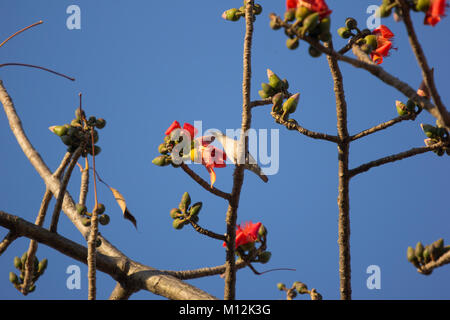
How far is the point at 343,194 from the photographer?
2279 mm

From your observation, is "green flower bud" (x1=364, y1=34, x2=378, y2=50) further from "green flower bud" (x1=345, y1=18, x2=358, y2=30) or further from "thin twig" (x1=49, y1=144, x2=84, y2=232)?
"thin twig" (x1=49, y1=144, x2=84, y2=232)

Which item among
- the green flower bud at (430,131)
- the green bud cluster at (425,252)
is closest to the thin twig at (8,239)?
the green bud cluster at (425,252)

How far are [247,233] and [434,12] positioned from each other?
1221mm

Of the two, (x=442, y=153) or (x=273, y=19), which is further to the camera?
(x=442, y=153)

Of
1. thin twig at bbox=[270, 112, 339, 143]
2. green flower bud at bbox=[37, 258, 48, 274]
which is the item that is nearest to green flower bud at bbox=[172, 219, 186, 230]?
thin twig at bbox=[270, 112, 339, 143]

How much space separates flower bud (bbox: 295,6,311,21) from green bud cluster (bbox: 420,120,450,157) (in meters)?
0.95

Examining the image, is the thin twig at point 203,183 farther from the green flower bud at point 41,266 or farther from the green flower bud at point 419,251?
the green flower bud at point 41,266

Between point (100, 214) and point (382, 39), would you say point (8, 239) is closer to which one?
point (100, 214)

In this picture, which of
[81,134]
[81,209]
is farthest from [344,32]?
[81,209]
